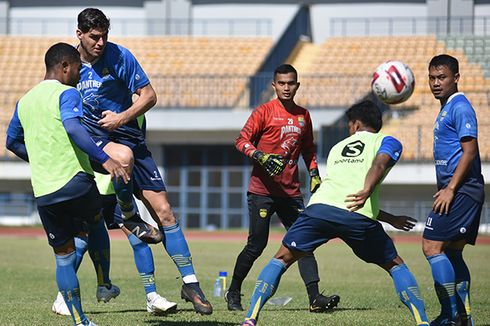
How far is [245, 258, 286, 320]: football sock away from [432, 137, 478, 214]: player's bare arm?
1.38 meters

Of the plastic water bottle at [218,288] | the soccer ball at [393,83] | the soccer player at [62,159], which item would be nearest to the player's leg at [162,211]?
the soccer player at [62,159]

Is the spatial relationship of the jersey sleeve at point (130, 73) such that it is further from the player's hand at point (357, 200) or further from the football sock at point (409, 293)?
the football sock at point (409, 293)

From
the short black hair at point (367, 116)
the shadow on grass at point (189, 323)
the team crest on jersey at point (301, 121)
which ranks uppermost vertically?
the short black hair at point (367, 116)

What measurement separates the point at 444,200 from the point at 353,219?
0.95m

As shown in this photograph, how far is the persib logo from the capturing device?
7.36m

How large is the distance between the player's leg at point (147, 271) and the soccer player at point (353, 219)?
4.61 feet

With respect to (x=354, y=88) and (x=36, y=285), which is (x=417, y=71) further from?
(x=36, y=285)

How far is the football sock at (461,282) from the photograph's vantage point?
26.3 ft

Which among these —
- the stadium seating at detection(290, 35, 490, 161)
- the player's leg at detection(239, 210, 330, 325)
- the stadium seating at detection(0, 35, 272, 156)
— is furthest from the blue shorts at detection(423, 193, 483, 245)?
the stadium seating at detection(0, 35, 272, 156)

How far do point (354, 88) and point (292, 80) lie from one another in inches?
789

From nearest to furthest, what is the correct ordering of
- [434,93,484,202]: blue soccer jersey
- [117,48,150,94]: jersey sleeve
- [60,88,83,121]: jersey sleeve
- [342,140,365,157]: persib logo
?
[60,88,83,121]: jersey sleeve < [342,140,365,157]: persib logo < [434,93,484,202]: blue soccer jersey < [117,48,150,94]: jersey sleeve

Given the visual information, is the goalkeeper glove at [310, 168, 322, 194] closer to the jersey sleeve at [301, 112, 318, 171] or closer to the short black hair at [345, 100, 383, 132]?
the jersey sleeve at [301, 112, 318, 171]

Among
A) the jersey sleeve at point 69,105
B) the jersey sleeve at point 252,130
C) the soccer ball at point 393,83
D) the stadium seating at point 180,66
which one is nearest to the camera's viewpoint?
the jersey sleeve at point 69,105

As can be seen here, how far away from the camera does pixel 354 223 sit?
7191mm
